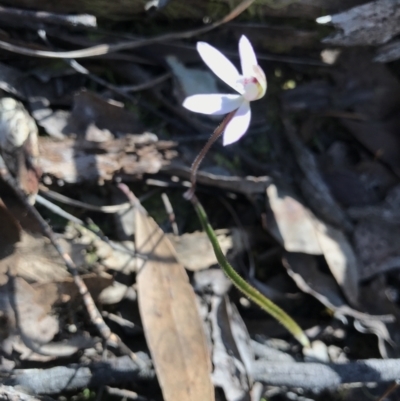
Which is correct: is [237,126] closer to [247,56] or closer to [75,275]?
[247,56]

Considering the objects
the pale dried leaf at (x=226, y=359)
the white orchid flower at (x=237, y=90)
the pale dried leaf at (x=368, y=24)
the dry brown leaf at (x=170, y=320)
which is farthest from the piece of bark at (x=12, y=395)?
the pale dried leaf at (x=368, y=24)

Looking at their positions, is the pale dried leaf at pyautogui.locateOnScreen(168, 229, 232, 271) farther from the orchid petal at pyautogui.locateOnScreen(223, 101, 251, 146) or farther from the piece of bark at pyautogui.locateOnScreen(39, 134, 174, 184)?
the orchid petal at pyautogui.locateOnScreen(223, 101, 251, 146)

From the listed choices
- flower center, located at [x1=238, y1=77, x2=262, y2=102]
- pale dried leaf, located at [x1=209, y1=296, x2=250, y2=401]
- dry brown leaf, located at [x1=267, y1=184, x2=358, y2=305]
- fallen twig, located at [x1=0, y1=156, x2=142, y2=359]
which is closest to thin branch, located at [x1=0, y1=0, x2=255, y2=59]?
fallen twig, located at [x1=0, y1=156, x2=142, y2=359]

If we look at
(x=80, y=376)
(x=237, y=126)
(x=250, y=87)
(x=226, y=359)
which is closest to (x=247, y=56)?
(x=250, y=87)

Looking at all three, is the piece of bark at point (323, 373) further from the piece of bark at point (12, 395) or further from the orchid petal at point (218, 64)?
the orchid petal at point (218, 64)

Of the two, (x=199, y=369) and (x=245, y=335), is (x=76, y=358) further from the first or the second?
(x=245, y=335)
